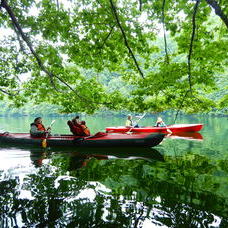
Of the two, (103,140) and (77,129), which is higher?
(77,129)

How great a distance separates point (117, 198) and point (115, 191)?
19.6 inches

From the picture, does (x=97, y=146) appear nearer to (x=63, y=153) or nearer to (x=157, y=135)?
(x=63, y=153)

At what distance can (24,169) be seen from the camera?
8812mm

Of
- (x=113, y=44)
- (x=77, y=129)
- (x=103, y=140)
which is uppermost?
(x=113, y=44)

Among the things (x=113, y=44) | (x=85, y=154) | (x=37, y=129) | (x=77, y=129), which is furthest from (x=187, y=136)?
(x=113, y=44)

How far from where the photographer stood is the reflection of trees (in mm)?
4566

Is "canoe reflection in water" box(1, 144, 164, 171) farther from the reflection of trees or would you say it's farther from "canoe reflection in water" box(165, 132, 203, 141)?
"canoe reflection in water" box(165, 132, 203, 141)

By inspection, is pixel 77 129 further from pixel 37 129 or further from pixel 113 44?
pixel 113 44

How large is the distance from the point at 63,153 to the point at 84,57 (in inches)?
262

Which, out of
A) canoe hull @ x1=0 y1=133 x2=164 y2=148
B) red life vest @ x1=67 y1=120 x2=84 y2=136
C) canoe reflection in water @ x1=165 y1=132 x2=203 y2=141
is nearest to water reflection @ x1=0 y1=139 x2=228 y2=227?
canoe hull @ x1=0 y1=133 x2=164 y2=148

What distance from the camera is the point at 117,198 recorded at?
18.5 ft

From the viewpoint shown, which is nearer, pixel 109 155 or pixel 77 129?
pixel 109 155

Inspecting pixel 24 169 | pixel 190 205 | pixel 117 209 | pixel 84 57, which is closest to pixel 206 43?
pixel 84 57

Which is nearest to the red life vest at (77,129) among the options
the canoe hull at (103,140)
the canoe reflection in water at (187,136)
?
the canoe hull at (103,140)
